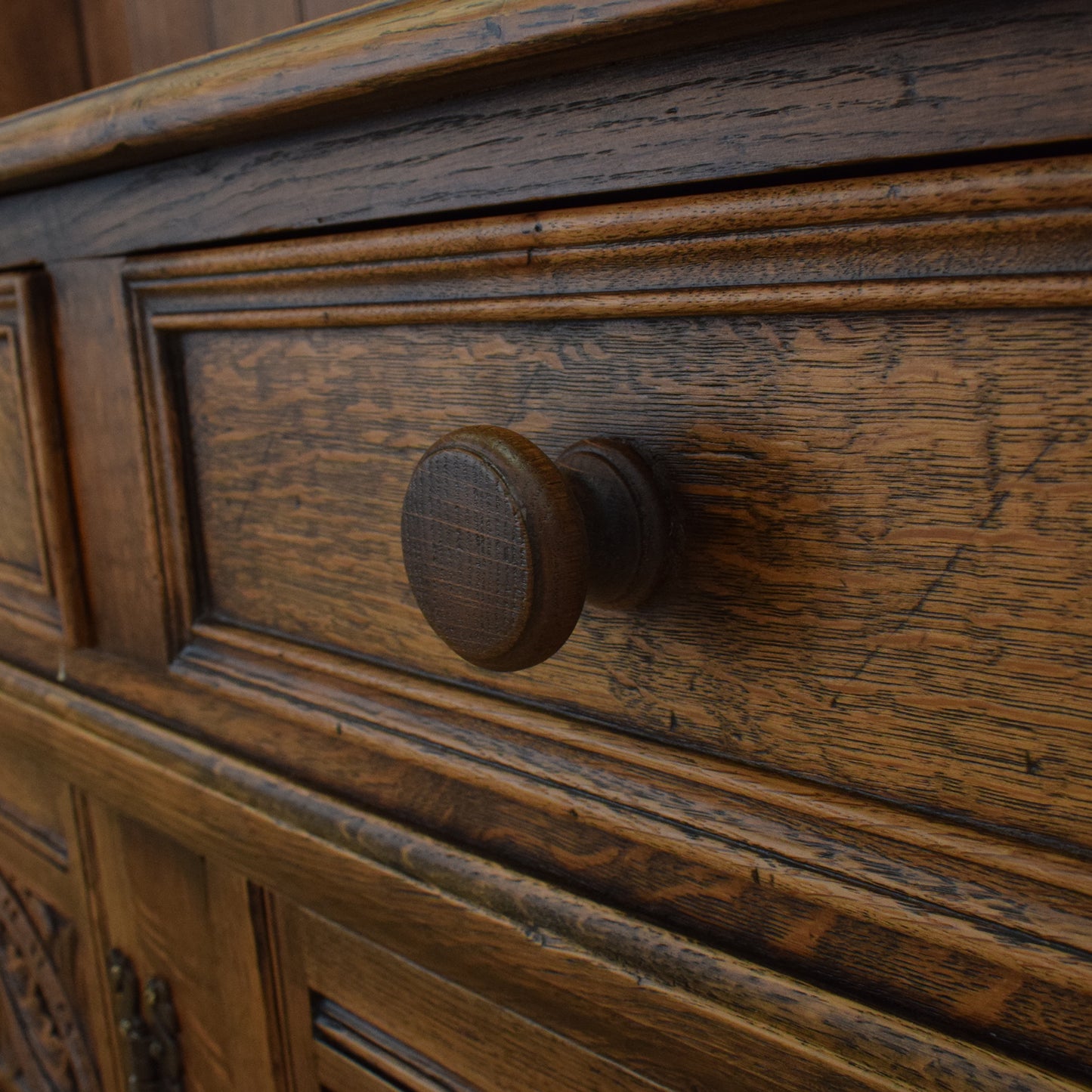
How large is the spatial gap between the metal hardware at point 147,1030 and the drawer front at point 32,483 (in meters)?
0.20

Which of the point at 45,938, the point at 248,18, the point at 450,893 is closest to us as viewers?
the point at 450,893

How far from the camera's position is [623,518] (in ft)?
0.89

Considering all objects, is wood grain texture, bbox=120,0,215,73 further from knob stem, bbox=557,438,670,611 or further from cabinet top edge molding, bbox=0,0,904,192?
knob stem, bbox=557,438,670,611

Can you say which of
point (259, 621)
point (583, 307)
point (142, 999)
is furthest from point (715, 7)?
point (142, 999)

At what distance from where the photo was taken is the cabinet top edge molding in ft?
0.74

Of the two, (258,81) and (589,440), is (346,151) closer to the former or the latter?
(258,81)

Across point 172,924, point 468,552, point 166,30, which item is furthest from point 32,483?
point 166,30

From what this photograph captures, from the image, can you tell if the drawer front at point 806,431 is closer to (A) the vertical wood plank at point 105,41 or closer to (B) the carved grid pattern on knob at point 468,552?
(B) the carved grid pattern on knob at point 468,552

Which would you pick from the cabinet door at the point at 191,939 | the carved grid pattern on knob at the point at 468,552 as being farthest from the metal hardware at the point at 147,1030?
the carved grid pattern on knob at the point at 468,552

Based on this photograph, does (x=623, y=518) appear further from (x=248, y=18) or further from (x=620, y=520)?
(x=248, y=18)

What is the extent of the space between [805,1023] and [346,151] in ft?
1.00

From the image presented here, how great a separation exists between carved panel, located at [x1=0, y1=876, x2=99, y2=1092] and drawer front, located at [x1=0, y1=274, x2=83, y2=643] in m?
0.22

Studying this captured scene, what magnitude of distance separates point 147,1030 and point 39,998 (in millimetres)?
165

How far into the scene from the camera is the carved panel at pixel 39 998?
60 cm
